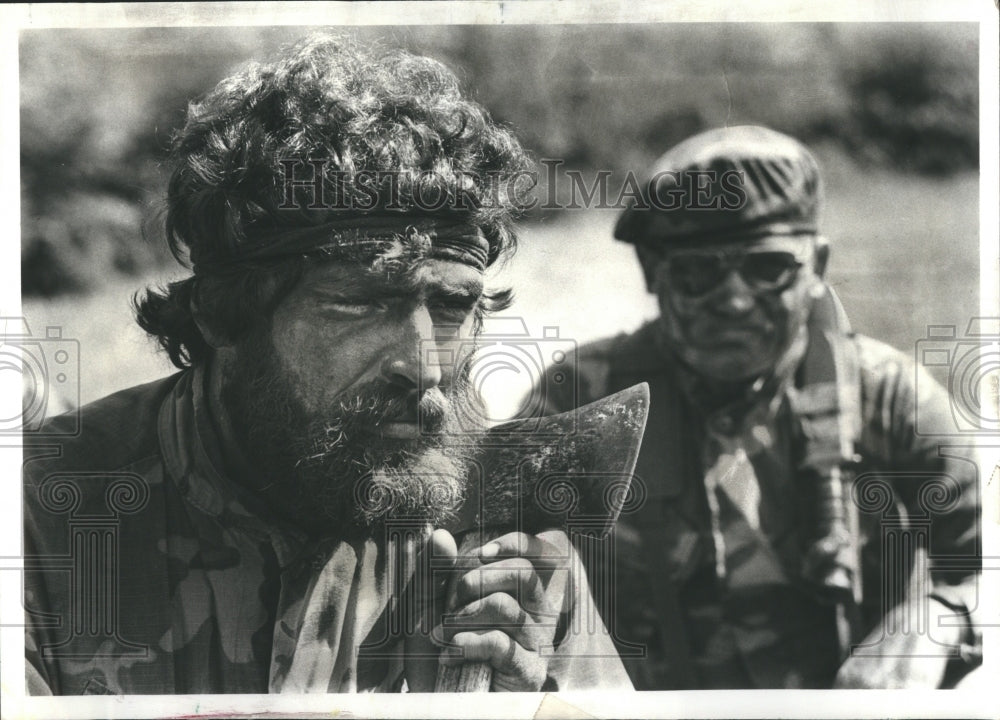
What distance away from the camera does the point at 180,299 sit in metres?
3.49

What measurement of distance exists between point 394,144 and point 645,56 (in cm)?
101

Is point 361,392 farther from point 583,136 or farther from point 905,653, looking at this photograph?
point 905,653

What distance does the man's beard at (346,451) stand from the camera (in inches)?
135

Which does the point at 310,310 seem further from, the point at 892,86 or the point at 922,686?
the point at 922,686

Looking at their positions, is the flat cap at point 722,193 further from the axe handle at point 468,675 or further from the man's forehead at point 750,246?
the axe handle at point 468,675

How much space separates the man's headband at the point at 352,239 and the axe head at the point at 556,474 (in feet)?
2.47

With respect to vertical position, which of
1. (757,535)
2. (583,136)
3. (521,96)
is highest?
(521,96)

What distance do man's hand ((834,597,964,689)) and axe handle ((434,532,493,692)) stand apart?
4.36 ft

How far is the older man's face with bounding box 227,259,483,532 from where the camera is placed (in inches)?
135

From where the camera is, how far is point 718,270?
3.50m

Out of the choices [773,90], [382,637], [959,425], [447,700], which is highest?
[773,90]

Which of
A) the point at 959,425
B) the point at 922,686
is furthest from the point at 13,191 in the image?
the point at 922,686

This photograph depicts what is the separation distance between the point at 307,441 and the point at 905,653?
240cm

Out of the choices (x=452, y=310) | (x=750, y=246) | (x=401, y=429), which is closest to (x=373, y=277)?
(x=452, y=310)
